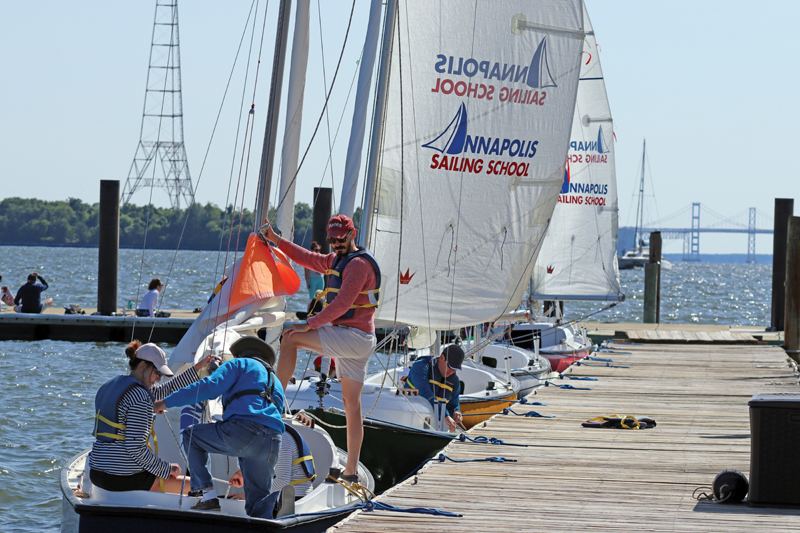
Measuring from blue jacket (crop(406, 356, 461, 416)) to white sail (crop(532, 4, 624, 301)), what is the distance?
11.8 metres

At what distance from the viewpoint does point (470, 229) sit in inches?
461

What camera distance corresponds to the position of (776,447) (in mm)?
5742

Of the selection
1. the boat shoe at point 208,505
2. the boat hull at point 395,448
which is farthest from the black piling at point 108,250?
the boat shoe at point 208,505

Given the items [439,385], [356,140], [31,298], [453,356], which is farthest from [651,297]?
[356,140]

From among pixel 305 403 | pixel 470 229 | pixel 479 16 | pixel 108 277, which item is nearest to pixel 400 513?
pixel 305 403

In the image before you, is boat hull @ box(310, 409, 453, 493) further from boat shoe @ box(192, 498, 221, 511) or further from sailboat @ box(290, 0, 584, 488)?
boat shoe @ box(192, 498, 221, 511)

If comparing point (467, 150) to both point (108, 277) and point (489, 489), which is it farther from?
point (108, 277)

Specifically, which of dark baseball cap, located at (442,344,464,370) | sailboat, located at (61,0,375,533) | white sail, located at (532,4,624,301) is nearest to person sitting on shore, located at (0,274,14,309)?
white sail, located at (532,4,624,301)

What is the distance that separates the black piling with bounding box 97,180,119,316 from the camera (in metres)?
24.5

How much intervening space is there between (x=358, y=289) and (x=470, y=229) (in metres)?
4.47

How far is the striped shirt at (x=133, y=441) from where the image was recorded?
645 centimetres

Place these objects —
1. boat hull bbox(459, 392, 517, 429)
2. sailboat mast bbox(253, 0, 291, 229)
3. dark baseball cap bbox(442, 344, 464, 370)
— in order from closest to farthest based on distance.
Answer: sailboat mast bbox(253, 0, 291, 229) → dark baseball cap bbox(442, 344, 464, 370) → boat hull bbox(459, 392, 517, 429)

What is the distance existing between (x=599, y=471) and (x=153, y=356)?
331 centimetres

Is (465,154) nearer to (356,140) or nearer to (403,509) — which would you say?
(356,140)
